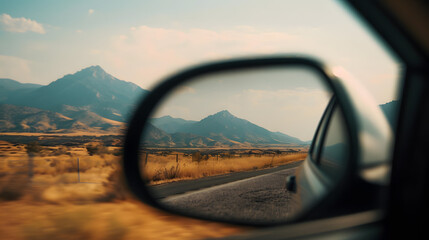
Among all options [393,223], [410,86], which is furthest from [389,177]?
[410,86]

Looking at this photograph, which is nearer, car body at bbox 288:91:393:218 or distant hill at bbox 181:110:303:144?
car body at bbox 288:91:393:218

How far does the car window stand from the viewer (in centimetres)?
165

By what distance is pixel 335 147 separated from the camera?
2008 mm

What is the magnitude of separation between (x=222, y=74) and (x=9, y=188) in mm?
10798

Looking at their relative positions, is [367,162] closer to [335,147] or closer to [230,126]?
[335,147]

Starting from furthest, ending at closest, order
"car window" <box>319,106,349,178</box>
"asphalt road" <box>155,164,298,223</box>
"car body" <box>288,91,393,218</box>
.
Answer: "asphalt road" <box>155,164,298,223</box> → "car window" <box>319,106,349,178</box> → "car body" <box>288,91,393,218</box>

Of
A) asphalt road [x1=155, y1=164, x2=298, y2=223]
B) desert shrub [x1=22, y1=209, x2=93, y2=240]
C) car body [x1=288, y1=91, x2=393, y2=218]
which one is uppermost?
car body [x1=288, y1=91, x2=393, y2=218]

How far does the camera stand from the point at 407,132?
154 centimetres

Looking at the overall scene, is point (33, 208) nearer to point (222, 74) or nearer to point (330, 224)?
point (222, 74)

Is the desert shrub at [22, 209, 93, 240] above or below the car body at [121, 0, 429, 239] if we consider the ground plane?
below

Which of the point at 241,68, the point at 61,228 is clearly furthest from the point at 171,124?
the point at 61,228

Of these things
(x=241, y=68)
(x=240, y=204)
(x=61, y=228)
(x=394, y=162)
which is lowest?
(x=61, y=228)

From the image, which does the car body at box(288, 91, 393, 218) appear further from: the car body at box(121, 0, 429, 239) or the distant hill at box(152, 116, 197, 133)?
the distant hill at box(152, 116, 197, 133)

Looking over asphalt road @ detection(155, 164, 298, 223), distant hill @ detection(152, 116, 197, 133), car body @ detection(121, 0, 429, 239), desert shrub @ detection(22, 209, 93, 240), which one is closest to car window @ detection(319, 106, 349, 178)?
car body @ detection(121, 0, 429, 239)
